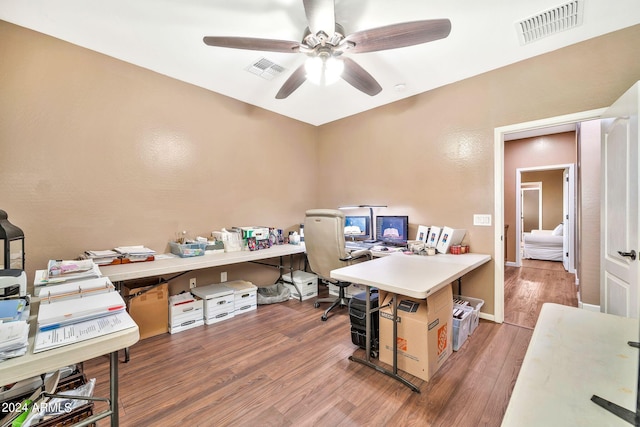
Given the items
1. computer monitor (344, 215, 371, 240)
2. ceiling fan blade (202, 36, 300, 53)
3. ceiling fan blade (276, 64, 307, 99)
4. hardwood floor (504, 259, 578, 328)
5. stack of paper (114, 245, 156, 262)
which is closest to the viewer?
ceiling fan blade (202, 36, 300, 53)

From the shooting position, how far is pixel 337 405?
5.55 ft

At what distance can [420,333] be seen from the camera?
6.24ft

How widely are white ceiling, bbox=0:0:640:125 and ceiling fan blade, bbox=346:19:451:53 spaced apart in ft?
0.93

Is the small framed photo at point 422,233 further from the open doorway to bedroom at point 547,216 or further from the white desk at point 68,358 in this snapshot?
the open doorway to bedroom at point 547,216

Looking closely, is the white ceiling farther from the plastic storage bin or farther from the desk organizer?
the plastic storage bin

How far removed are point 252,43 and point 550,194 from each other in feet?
33.5

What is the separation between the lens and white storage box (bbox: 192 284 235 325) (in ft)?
9.39

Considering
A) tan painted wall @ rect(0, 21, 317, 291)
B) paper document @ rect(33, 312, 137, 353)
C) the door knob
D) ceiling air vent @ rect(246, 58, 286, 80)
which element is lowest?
paper document @ rect(33, 312, 137, 353)

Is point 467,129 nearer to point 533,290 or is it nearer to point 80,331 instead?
point 533,290

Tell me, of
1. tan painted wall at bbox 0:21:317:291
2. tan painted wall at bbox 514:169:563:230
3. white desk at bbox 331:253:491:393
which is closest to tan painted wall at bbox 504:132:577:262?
tan painted wall at bbox 514:169:563:230

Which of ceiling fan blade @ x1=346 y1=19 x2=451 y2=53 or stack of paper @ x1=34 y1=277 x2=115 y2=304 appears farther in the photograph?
ceiling fan blade @ x1=346 y1=19 x2=451 y2=53

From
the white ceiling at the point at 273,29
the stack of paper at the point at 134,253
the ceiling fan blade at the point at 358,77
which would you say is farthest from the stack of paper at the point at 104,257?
the ceiling fan blade at the point at 358,77

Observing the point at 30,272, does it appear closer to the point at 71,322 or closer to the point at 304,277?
the point at 71,322

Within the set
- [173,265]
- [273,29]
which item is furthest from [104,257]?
[273,29]
